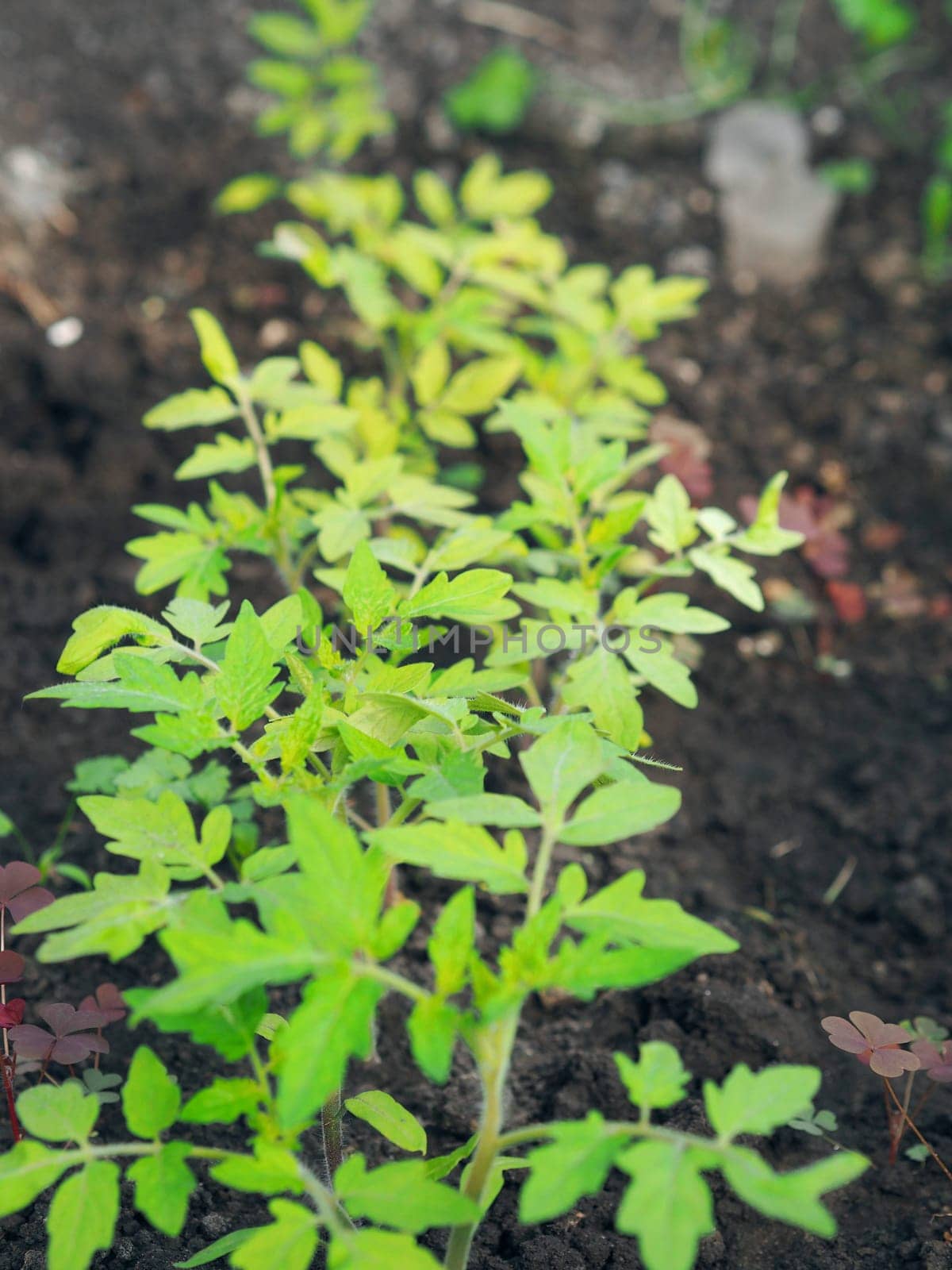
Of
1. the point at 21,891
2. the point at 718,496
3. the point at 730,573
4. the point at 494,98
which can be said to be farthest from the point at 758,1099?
the point at 494,98

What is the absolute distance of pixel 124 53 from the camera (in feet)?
14.4

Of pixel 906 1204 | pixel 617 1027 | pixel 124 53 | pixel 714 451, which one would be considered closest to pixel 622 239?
pixel 714 451

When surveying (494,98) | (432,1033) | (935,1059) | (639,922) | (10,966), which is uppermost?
(494,98)

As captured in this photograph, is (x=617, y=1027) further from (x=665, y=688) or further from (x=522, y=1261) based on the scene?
(x=665, y=688)

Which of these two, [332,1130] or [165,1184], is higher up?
[165,1184]

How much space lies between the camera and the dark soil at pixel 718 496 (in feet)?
6.66

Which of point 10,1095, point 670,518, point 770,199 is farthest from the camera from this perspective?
point 770,199

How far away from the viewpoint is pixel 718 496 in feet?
10.9

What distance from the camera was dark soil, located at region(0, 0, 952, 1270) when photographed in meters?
2.03

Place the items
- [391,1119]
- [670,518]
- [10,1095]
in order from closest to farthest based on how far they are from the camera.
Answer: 1. [391,1119]
2. [10,1095]
3. [670,518]

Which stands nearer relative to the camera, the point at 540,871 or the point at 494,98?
the point at 540,871

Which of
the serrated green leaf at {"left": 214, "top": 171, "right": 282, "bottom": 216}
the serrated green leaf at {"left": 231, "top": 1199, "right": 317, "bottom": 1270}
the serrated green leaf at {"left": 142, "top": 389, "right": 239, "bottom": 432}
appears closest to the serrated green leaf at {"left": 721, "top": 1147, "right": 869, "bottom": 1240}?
the serrated green leaf at {"left": 231, "top": 1199, "right": 317, "bottom": 1270}

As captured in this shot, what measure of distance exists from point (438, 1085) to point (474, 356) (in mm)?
2392

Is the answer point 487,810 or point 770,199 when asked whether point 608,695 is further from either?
point 770,199
